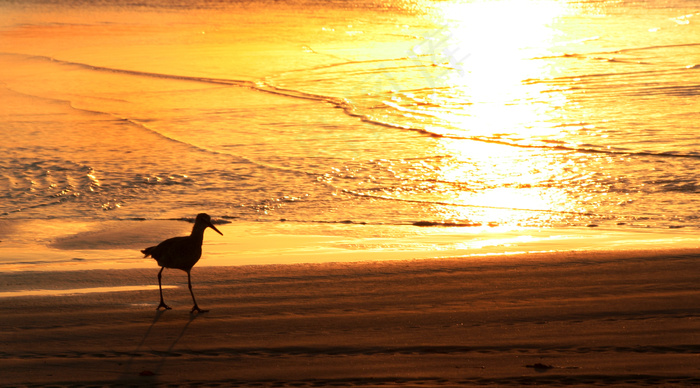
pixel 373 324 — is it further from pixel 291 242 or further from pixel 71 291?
pixel 291 242

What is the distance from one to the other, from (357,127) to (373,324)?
853cm

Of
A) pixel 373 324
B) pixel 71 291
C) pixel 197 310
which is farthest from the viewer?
pixel 71 291

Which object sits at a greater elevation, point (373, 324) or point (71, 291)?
point (373, 324)

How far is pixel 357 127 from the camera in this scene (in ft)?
43.4

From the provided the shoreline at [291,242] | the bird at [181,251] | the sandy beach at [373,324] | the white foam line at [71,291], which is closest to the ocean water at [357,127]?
the shoreline at [291,242]

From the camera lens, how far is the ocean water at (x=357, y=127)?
892cm

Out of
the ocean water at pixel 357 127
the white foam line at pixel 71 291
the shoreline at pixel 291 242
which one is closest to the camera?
the white foam line at pixel 71 291

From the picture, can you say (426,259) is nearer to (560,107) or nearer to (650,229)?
(650,229)

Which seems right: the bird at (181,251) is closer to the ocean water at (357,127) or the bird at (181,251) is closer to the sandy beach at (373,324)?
the sandy beach at (373,324)

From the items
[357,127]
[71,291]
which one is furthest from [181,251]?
[357,127]

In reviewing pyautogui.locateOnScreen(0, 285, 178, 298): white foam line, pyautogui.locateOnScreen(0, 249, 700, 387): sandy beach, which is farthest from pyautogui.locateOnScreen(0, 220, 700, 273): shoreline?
pyautogui.locateOnScreen(0, 285, 178, 298): white foam line

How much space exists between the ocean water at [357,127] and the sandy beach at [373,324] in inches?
86.1

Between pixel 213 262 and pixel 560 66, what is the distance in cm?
1495

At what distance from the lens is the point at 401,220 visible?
824 centimetres
